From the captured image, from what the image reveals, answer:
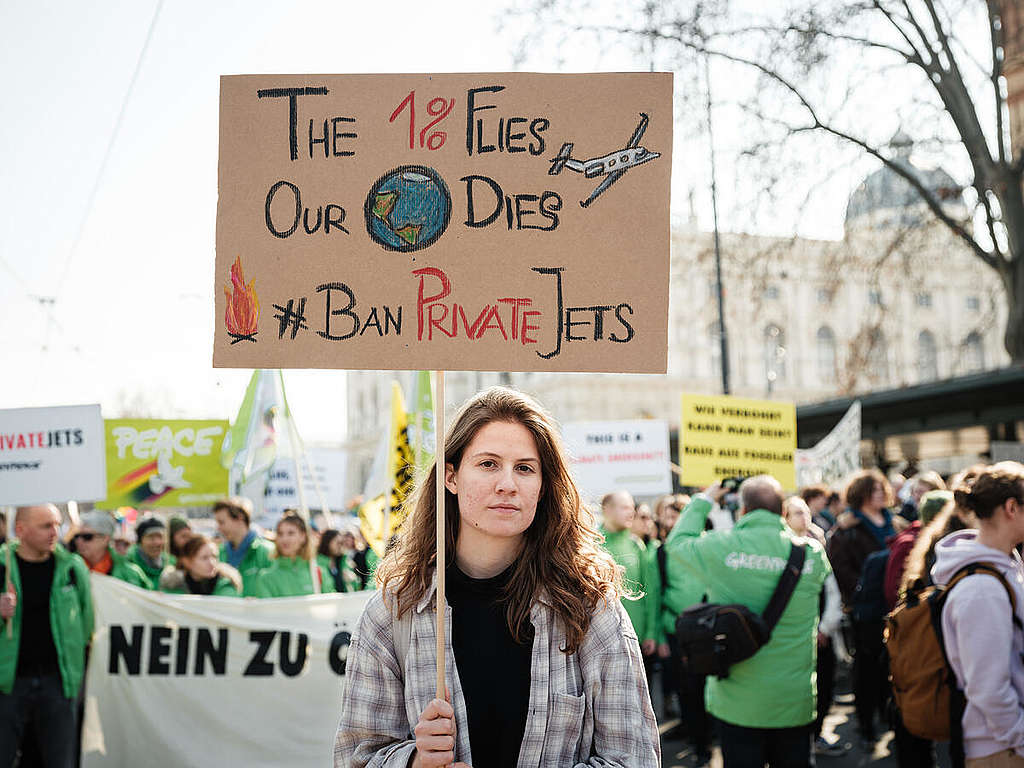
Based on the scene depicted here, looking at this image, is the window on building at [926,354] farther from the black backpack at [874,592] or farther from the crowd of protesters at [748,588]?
the black backpack at [874,592]

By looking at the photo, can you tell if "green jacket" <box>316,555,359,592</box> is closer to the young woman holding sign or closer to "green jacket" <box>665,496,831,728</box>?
"green jacket" <box>665,496,831,728</box>

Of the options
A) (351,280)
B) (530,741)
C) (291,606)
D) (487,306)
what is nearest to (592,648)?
(530,741)

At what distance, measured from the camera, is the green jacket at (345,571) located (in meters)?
8.30

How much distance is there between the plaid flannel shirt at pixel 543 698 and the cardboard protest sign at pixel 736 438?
242 inches

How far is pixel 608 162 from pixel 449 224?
0.43m

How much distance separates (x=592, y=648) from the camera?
2.37m

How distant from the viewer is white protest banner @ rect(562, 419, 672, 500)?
10141 millimetres

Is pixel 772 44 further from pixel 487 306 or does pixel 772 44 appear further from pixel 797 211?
pixel 487 306

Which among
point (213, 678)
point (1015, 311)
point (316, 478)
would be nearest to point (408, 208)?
point (213, 678)

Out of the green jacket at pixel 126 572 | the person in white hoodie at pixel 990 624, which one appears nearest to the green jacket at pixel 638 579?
the person in white hoodie at pixel 990 624

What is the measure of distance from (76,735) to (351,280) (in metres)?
4.34

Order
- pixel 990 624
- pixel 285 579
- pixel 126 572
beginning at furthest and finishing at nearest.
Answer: pixel 126 572
pixel 285 579
pixel 990 624

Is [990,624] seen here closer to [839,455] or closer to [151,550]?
[151,550]

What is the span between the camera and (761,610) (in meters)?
4.90
